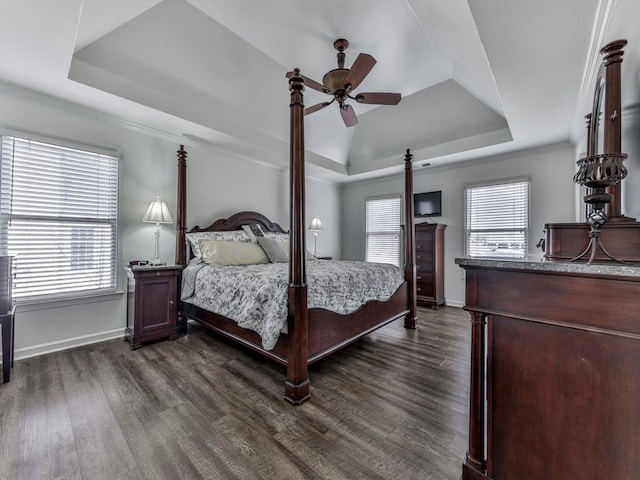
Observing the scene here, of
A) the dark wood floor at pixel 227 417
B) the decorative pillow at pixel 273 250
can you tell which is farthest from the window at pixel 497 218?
the decorative pillow at pixel 273 250

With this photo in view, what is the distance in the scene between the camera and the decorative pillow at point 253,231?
4.29 meters

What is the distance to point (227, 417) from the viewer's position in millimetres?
1851

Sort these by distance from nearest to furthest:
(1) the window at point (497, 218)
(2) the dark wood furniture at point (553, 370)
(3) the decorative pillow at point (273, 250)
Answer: (2) the dark wood furniture at point (553, 370) → (3) the decorative pillow at point (273, 250) → (1) the window at point (497, 218)

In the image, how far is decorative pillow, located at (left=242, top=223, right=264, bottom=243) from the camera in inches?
169

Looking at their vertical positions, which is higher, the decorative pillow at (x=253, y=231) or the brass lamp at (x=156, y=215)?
the brass lamp at (x=156, y=215)

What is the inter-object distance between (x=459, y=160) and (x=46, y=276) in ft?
19.2

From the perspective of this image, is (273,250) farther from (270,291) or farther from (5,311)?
(5,311)

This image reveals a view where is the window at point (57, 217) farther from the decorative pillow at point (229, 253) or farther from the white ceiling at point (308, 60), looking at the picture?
the decorative pillow at point (229, 253)

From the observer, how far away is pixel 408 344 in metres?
3.13

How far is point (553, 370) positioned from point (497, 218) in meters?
4.17

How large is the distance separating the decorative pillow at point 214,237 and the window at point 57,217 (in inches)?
33.4

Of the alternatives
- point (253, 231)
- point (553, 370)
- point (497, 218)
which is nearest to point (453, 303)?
point (497, 218)

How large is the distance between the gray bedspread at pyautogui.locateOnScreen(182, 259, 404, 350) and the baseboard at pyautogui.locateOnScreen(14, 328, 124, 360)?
91cm

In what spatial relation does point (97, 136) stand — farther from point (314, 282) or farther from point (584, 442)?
point (584, 442)
